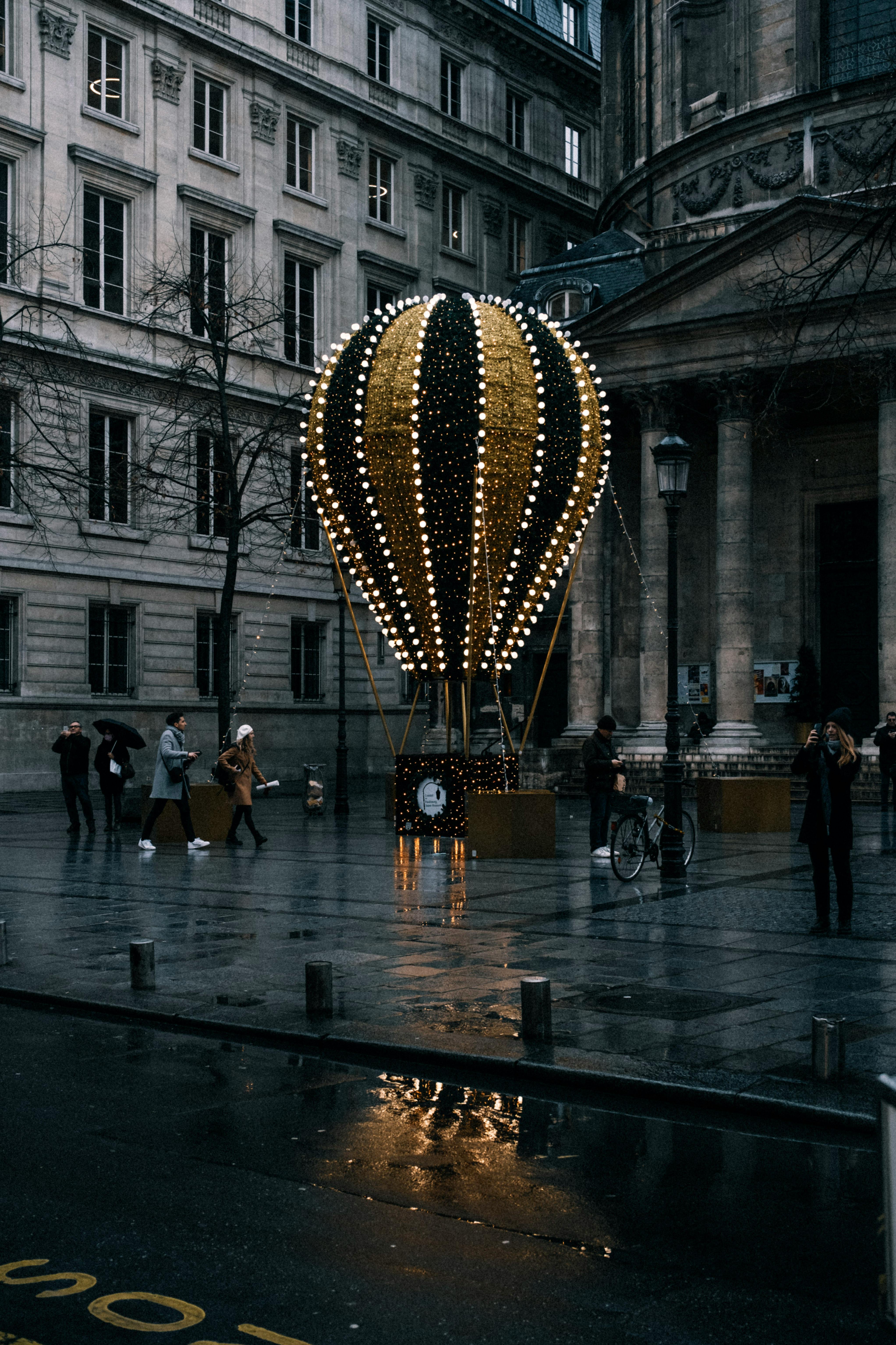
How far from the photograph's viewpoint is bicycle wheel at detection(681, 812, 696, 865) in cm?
1761

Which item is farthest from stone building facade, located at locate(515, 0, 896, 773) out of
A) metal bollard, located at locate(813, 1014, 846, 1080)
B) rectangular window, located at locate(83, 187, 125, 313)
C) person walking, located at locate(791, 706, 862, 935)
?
metal bollard, located at locate(813, 1014, 846, 1080)

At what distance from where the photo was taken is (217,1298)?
4.77 meters

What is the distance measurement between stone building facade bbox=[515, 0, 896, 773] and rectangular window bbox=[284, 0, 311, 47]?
32.7 ft

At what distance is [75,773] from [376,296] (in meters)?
26.2

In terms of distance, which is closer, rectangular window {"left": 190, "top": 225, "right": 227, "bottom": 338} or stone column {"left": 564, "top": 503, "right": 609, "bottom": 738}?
rectangular window {"left": 190, "top": 225, "right": 227, "bottom": 338}

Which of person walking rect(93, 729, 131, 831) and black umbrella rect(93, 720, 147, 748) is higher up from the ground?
black umbrella rect(93, 720, 147, 748)

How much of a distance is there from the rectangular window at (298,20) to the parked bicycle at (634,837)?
33.3 metres

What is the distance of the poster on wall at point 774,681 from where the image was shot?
37.8 meters

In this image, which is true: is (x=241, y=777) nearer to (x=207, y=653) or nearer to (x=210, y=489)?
(x=210, y=489)

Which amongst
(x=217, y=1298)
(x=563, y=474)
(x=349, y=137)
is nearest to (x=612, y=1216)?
(x=217, y=1298)

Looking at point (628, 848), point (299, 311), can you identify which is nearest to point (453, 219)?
point (299, 311)

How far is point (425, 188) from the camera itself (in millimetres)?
47562

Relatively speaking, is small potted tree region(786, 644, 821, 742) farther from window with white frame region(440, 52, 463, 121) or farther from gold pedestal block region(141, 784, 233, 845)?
window with white frame region(440, 52, 463, 121)

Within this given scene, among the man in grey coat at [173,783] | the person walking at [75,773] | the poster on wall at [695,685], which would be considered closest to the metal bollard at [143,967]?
the man in grey coat at [173,783]
